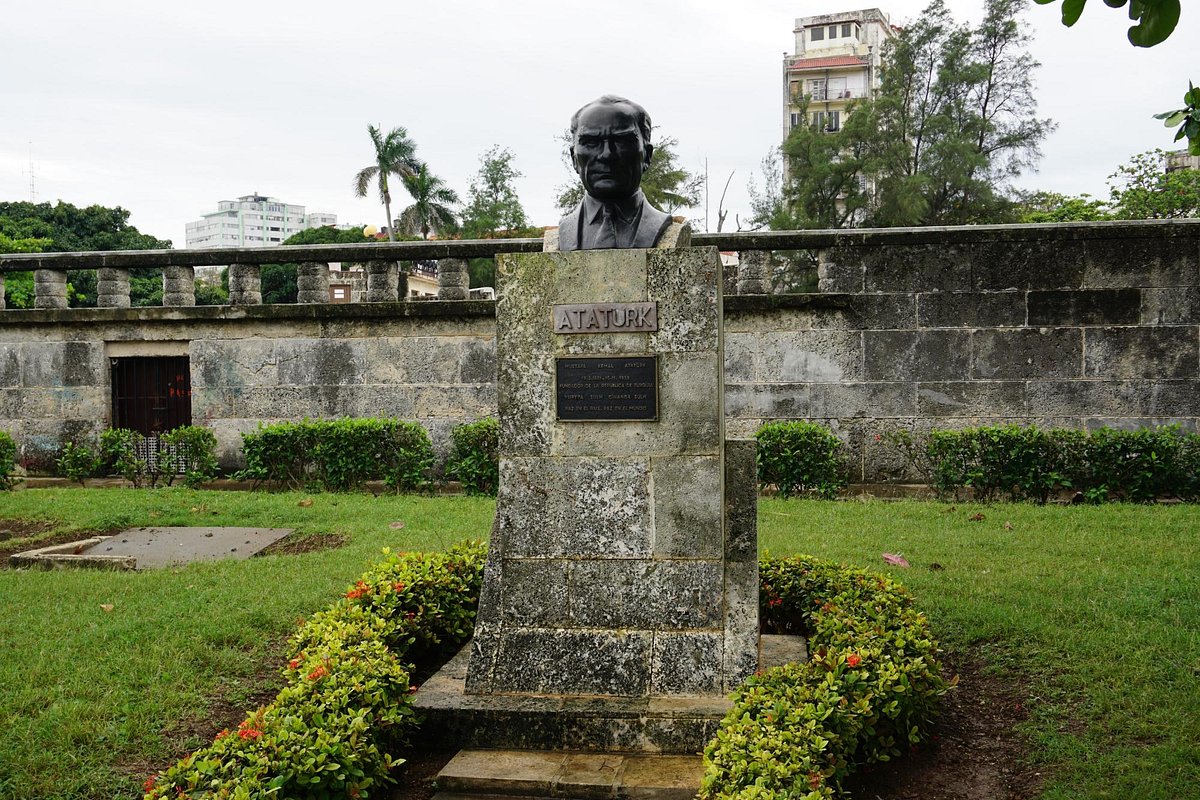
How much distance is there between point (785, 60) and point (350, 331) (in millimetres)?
55311

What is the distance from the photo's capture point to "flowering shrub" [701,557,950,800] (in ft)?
11.6

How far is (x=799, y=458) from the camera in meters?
9.91

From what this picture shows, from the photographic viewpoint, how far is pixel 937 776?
428 cm

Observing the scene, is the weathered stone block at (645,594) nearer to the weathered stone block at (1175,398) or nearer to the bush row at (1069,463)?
the bush row at (1069,463)

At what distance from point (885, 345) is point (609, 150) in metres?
6.30

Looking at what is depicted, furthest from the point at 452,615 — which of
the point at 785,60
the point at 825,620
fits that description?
the point at 785,60

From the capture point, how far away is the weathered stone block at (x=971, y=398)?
1023 cm

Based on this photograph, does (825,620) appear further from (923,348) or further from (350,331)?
(350,331)

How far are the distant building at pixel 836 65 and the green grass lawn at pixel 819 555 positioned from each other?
163 ft

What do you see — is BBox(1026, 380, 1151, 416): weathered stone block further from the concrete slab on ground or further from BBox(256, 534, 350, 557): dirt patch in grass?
the concrete slab on ground

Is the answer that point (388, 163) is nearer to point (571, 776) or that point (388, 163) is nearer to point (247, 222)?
point (571, 776)

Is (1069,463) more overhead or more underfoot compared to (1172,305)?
more underfoot

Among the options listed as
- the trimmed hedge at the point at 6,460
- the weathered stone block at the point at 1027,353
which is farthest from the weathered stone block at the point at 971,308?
the trimmed hedge at the point at 6,460

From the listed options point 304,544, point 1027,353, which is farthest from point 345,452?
point 1027,353
